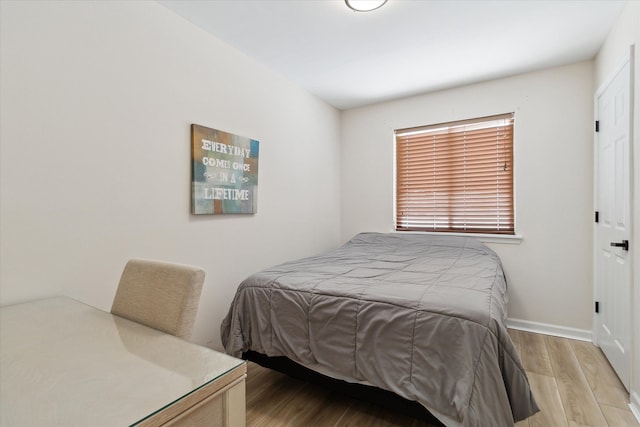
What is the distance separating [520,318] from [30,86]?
4073 mm

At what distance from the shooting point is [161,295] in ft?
3.79

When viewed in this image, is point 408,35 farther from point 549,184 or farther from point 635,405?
point 635,405

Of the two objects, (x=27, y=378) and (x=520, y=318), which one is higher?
(x=27, y=378)

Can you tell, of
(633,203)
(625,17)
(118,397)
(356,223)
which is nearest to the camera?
(118,397)

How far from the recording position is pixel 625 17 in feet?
6.77

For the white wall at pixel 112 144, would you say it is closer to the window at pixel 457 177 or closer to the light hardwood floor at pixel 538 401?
the light hardwood floor at pixel 538 401

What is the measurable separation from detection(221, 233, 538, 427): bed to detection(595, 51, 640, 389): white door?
78 centimetres

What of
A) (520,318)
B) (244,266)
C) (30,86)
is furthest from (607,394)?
(30,86)

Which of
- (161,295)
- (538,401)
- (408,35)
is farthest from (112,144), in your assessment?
(538,401)

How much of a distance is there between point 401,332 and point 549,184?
2.45m

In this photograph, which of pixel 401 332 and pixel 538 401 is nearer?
pixel 401 332

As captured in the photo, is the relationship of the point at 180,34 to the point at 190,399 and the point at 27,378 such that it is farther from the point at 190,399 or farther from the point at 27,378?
the point at 190,399

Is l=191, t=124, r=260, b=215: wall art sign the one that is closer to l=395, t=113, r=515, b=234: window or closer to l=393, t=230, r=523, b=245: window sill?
l=395, t=113, r=515, b=234: window

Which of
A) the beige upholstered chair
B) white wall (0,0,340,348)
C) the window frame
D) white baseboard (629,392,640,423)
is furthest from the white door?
white wall (0,0,340,348)
